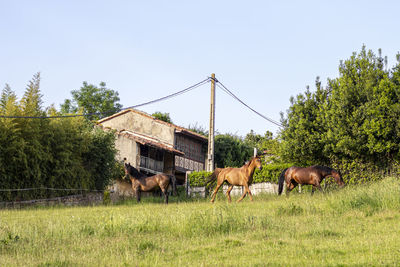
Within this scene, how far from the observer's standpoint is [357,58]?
93.1ft

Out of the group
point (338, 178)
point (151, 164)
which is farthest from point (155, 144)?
point (338, 178)

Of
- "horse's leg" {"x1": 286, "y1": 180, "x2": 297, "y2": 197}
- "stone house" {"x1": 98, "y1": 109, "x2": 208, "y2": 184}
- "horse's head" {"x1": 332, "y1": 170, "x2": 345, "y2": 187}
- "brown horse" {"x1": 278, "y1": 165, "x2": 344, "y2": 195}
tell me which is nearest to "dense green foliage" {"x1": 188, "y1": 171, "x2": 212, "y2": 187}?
"stone house" {"x1": 98, "y1": 109, "x2": 208, "y2": 184}

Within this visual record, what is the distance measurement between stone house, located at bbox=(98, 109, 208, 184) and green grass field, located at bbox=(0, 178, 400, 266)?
98.5 ft

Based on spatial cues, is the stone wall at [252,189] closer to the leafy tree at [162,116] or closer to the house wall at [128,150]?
the house wall at [128,150]

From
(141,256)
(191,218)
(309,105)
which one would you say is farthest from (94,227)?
(309,105)

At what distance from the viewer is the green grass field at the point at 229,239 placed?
9039 mm

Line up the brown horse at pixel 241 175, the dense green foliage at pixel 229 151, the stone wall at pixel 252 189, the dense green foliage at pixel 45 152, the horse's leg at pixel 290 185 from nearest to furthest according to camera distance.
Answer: the brown horse at pixel 241 175 < the horse's leg at pixel 290 185 < the dense green foliage at pixel 45 152 < the stone wall at pixel 252 189 < the dense green foliage at pixel 229 151

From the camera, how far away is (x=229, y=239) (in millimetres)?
10938

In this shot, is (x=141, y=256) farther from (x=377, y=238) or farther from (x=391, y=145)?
(x=391, y=145)

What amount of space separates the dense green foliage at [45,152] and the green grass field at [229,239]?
12434 mm

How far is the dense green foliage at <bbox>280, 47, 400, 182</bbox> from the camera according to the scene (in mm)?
25531

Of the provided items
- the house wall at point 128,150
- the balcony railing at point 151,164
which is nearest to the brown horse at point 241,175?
the house wall at point 128,150

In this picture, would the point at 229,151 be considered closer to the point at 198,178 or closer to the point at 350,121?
the point at 198,178

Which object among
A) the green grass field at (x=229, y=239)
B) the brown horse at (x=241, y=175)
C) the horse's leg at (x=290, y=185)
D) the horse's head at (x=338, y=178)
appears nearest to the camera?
the green grass field at (x=229, y=239)
